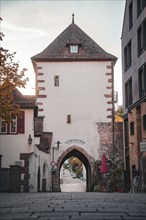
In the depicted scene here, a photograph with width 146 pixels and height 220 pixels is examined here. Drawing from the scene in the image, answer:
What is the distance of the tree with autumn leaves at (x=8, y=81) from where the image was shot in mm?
20344

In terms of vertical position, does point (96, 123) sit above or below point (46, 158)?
above

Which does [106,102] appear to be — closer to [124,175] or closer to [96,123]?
[96,123]

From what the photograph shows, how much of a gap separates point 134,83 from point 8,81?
1161 centimetres

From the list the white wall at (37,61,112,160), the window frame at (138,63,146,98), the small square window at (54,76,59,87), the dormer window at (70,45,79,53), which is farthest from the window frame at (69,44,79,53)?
the window frame at (138,63,146,98)

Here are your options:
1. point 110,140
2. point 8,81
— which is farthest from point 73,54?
point 8,81

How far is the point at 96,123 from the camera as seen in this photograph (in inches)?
1377

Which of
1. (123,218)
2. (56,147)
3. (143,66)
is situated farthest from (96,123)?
(123,218)

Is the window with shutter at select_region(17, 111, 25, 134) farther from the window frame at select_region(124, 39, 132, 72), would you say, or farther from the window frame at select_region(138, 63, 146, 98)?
the window frame at select_region(124, 39, 132, 72)

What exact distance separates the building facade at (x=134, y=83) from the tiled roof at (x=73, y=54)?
10.6ft

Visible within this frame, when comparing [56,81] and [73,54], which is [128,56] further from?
[56,81]

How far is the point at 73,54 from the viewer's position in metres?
36.4

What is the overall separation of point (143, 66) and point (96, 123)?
919cm

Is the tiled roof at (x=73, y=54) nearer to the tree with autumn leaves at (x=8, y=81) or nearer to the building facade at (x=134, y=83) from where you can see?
the building facade at (x=134, y=83)

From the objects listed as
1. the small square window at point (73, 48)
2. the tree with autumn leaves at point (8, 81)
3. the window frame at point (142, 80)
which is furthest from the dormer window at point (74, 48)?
the tree with autumn leaves at point (8, 81)
